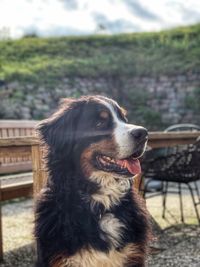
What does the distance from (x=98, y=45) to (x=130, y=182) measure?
1081 cm

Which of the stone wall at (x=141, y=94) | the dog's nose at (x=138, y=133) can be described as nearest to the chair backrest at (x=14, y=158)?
the dog's nose at (x=138, y=133)

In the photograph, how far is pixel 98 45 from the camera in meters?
12.8

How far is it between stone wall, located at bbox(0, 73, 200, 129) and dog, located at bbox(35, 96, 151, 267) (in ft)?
23.7

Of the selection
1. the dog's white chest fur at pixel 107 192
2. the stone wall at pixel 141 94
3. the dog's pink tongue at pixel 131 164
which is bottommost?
the dog's white chest fur at pixel 107 192

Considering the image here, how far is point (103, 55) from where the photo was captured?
12.3 meters

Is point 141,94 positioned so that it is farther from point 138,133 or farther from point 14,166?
point 138,133

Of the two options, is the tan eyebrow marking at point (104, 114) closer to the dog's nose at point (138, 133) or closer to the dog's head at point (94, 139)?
the dog's head at point (94, 139)

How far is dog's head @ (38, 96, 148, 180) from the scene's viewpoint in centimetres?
223

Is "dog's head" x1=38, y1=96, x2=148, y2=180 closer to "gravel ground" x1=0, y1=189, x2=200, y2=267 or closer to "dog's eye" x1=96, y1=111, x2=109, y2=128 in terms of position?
"dog's eye" x1=96, y1=111, x2=109, y2=128

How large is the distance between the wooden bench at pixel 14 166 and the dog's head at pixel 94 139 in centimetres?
90

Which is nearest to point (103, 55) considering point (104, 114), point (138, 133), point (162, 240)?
point (162, 240)

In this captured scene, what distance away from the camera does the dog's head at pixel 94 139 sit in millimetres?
2229

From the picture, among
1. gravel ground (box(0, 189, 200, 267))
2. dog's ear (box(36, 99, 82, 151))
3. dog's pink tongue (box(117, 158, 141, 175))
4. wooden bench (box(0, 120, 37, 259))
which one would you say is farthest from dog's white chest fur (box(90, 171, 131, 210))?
wooden bench (box(0, 120, 37, 259))

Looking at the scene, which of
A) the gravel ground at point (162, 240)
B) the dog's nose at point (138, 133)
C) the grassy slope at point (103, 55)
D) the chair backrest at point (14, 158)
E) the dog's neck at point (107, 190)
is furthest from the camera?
the grassy slope at point (103, 55)
